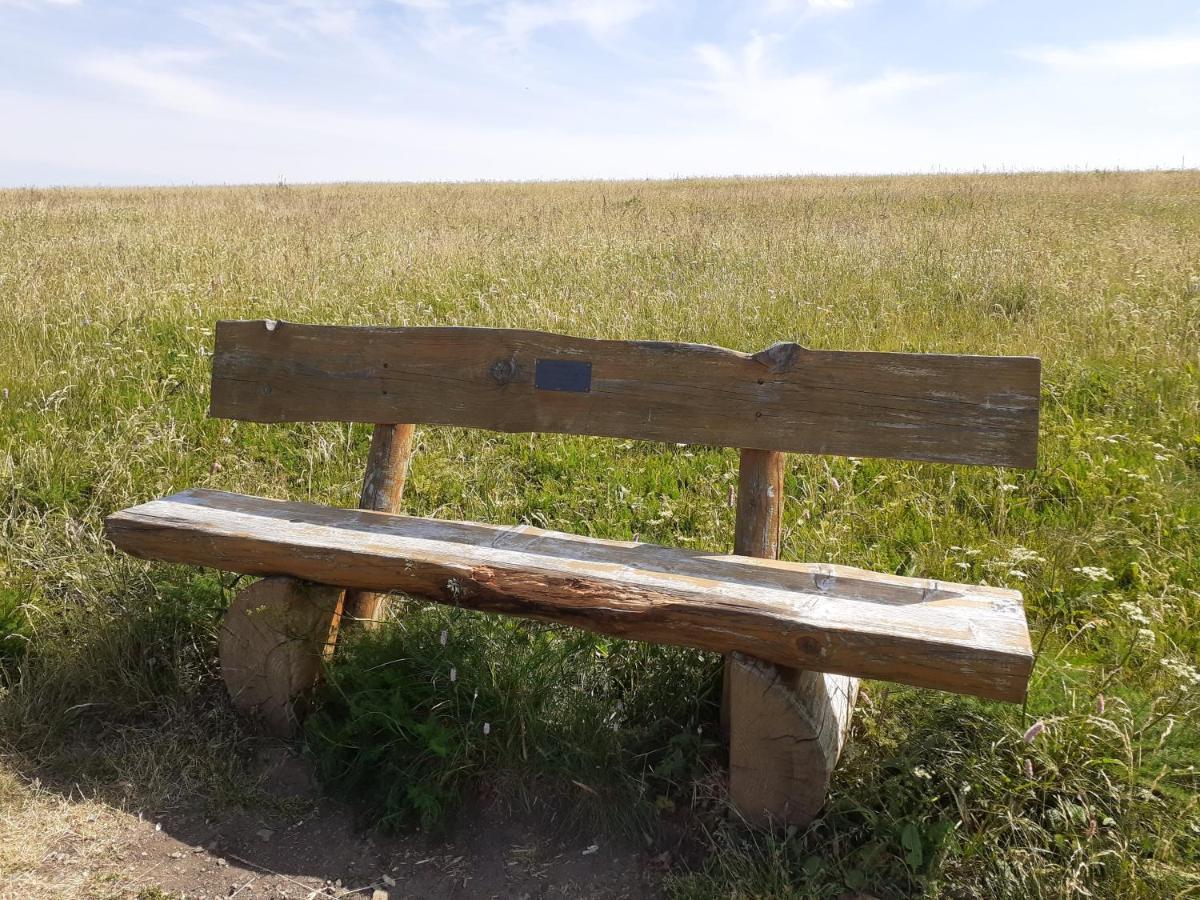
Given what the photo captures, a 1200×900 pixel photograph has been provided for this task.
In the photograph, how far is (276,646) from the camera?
2.89 m

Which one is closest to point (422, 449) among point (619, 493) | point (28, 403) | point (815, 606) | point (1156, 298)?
point (619, 493)

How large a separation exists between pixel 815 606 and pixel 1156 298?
5404mm

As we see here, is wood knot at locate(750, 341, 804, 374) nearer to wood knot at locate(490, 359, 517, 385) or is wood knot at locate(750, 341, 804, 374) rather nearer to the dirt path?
wood knot at locate(490, 359, 517, 385)

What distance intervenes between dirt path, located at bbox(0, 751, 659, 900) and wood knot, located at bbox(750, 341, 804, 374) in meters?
1.44

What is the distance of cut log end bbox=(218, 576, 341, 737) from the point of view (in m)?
2.87

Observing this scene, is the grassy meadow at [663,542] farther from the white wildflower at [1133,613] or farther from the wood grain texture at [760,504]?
the wood grain texture at [760,504]

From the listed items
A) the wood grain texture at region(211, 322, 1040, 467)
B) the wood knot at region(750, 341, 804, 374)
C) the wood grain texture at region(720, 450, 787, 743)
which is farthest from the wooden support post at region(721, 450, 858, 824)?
the wood knot at region(750, 341, 804, 374)

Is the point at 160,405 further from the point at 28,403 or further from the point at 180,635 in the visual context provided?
the point at 180,635

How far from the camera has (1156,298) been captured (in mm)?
6301

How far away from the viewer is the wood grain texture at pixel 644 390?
2.59m

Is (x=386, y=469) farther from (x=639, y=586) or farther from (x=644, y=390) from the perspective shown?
(x=639, y=586)

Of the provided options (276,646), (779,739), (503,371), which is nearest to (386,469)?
(503,371)

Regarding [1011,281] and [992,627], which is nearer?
[992,627]

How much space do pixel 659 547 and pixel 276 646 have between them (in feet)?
4.17
